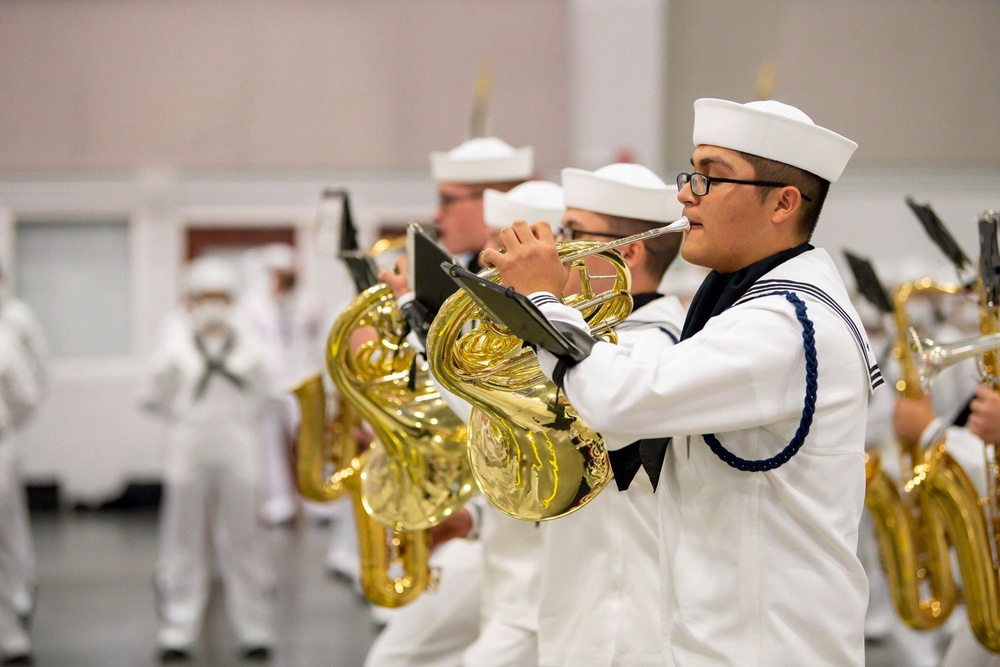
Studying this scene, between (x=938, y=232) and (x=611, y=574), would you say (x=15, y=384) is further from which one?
(x=938, y=232)

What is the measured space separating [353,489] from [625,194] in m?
1.57

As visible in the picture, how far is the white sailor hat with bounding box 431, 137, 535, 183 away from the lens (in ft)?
14.7

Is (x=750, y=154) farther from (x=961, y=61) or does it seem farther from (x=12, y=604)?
(x=961, y=61)

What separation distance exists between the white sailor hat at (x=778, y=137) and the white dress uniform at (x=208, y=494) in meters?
4.71

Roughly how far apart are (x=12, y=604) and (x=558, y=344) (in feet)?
16.7

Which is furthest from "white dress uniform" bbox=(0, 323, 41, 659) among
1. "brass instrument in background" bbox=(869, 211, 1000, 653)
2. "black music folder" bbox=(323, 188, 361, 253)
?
"brass instrument in background" bbox=(869, 211, 1000, 653)

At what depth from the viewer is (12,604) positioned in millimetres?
6191

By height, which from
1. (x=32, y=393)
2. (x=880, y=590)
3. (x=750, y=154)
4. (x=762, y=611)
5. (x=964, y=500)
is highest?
(x=750, y=154)

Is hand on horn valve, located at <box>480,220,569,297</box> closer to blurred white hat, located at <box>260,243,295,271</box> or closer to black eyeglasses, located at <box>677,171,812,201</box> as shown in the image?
black eyeglasses, located at <box>677,171,812,201</box>

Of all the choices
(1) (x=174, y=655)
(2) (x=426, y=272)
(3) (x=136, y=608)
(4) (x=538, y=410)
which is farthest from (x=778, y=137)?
(3) (x=136, y=608)

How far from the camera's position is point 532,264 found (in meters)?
2.28

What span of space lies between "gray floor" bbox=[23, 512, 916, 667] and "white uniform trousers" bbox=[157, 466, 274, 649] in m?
Result: 0.21

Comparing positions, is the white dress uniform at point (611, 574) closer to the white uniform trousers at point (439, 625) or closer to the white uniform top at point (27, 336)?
the white uniform trousers at point (439, 625)

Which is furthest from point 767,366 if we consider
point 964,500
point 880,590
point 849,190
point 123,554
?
point 849,190
